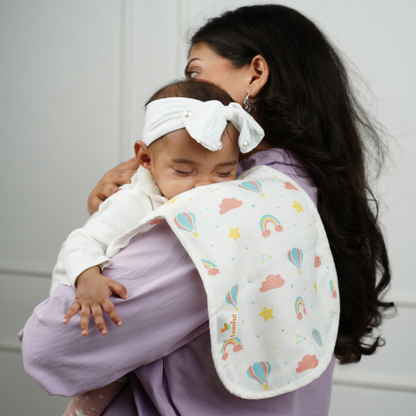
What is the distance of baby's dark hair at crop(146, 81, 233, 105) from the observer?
94cm

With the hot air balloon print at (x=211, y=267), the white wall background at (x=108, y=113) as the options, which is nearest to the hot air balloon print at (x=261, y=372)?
the hot air balloon print at (x=211, y=267)

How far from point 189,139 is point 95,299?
0.43 metres

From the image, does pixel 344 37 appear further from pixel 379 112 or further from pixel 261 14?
pixel 261 14

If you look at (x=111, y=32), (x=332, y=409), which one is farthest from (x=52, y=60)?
(x=332, y=409)

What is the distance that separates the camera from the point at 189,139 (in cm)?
90

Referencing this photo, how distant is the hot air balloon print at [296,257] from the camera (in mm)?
751

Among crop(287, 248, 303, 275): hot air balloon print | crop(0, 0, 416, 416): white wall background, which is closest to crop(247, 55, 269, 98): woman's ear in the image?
crop(287, 248, 303, 275): hot air balloon print

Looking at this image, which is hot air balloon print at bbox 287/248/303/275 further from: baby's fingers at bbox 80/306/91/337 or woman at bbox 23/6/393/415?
baby's fingers at bbox 80/306/91/337

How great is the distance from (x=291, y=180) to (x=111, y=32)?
1.63m

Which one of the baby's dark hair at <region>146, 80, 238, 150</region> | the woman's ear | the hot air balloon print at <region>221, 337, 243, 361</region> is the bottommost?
the hot air balloon print at <region>221, 337, 243, 361</region>

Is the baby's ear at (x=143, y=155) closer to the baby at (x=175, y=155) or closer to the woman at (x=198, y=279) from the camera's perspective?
the baby at (x=175, y=155)

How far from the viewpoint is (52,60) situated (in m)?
2.11

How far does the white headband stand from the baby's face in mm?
30

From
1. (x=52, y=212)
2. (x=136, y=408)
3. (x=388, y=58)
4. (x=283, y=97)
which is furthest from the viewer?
(x=52, y=212)
